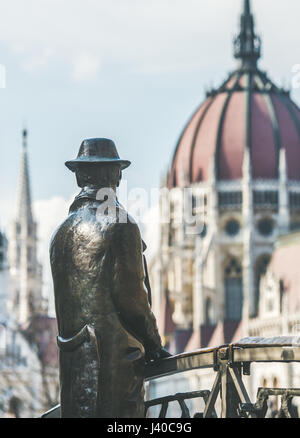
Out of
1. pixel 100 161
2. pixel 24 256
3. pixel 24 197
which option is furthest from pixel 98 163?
pixel 24 256

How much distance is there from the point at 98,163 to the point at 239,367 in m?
1.77

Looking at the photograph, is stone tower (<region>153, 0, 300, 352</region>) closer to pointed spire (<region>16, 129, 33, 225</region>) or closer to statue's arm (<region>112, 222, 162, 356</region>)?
Result: pointed spire (<region>16, 129, 33, 225</region>)

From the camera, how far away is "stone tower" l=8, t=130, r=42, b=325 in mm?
100875

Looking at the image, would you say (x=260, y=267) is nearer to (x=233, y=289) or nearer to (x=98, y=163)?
(x=233, y=289)

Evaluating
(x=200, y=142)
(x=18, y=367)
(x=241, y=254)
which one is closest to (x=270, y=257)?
(x=241, y=254)

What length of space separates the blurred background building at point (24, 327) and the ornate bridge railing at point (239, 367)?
108 feet

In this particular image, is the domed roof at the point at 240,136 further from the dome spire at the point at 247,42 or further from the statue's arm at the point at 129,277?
the statue's arm at the point at 129,277

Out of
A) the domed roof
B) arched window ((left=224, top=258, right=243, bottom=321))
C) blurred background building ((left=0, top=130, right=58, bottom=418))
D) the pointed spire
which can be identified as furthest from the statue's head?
the pointed spire

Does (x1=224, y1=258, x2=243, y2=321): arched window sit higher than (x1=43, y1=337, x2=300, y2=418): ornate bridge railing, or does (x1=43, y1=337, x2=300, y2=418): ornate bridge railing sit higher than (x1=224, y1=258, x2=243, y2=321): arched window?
(x1=224, y1=258, x2=243, y2=321): arched window

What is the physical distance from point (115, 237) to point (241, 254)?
7108 cm

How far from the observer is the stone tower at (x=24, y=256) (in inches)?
3971
